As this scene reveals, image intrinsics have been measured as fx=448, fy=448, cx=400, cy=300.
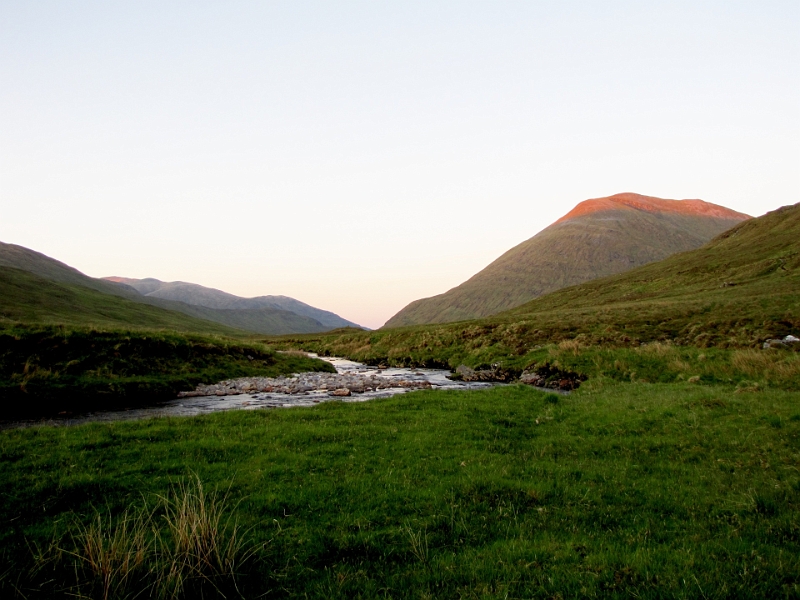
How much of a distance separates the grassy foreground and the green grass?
1293 cm

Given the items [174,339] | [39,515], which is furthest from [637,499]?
[174,339]

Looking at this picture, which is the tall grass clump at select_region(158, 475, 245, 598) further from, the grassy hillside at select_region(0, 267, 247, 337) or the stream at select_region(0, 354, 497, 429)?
the grassy hillside at select_region(0, 267, 247, 337)

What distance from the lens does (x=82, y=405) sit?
85.3 feet

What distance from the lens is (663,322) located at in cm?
4894

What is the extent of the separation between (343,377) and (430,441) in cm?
2425

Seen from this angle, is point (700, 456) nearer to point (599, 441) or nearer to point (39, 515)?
point (599, 441)

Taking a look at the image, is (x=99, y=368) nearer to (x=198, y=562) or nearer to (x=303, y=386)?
(x=303, y=386)

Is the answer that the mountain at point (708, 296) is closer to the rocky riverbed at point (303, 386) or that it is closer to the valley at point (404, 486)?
the valley at point (404, 486)

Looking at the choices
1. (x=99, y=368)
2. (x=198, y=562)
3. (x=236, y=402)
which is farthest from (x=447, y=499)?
(x=99, y=368)

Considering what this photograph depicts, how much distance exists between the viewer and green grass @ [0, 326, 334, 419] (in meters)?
25.9

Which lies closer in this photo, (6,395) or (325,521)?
(325,521)

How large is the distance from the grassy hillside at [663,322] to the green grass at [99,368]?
2328 cm

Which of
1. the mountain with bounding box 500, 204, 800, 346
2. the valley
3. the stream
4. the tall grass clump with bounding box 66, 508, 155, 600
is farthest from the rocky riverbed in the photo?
the mountain with bounding box 500, 204, 800, 346

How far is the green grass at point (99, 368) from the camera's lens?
2594cm
